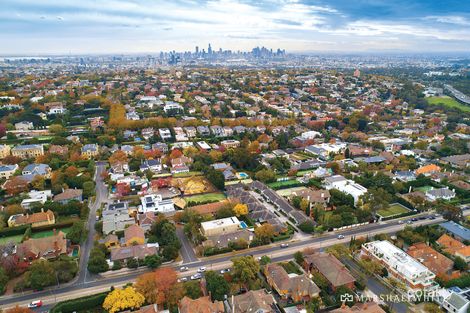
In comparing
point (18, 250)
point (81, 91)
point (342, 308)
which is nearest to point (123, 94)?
point (81, 91)

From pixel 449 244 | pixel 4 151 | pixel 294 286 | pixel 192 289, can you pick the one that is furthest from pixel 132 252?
pixel 4 151

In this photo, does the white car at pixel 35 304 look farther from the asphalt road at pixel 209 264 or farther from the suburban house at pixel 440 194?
the suburban house at pixel 440 194

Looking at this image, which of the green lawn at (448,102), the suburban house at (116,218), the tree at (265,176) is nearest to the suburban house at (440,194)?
the tree at (265,176)

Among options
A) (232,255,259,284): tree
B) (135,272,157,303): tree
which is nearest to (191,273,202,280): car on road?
(232,255,259,284): tree

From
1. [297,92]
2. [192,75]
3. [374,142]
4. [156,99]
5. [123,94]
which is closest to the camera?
[374,142]

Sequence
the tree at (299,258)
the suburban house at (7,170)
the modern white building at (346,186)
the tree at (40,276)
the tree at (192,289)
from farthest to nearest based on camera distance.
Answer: the suburban house at (7,170) < the modern white building at (346,186) < the tree at (299,258) < the tree at (40,276) < the tree at (192,289)

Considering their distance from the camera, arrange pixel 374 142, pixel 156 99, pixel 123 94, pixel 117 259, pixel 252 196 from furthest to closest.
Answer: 1. pixel 123 94
2. pixel 156 99
3. pixel 374 142
4. pixel 252 196
5. pixel 117 259

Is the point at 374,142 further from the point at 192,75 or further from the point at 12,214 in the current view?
the point at 192,75
